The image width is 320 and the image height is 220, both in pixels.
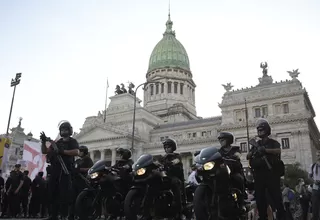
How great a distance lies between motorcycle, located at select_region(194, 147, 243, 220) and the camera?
5.84 m

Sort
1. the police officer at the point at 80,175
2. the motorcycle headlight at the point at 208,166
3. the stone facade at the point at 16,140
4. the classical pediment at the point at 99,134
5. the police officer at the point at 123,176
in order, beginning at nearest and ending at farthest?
the motorcycle headlight at the point at 208,166 < the police officer at the point at 123,176 < the police officer at the point at 80,175 < the classical pediment at the point at 99,134 < the stone facade at the point at 16,140

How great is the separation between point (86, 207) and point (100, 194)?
18.0 inches

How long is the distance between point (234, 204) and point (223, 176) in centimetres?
81

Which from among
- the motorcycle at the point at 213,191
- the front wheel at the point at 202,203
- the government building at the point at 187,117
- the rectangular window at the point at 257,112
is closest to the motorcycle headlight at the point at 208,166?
the motorcycle at the point at 213,191

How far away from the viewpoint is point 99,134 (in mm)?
55188

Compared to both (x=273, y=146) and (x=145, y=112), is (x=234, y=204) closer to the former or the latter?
(x=273, y=146)

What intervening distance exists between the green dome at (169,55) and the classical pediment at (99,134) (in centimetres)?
2784

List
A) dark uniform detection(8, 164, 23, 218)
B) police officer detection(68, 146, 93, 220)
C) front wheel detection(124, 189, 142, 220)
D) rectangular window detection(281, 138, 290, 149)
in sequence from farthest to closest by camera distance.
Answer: rectangular window detection(281, 138, 290, 149) < dark uniform detection(8, 164, 23, 218) < police officer detection(68, 146, 93, 220) < front wheel detection(124, 189, 142, 220)

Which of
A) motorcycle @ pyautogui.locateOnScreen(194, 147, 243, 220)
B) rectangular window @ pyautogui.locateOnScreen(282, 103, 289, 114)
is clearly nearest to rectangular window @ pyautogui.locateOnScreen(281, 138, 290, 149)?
rectangular window @ pyautogui.locateOnScreen(282, 103, 289, 114)

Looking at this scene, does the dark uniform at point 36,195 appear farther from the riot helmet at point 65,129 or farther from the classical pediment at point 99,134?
the classical pediment at point 99,134

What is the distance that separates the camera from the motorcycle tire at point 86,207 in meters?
7.33

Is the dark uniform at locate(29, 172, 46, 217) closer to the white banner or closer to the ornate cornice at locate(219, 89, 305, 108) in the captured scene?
the white banner

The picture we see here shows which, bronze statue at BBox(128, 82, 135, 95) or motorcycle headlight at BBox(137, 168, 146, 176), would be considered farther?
bronze statue at BBox(128, 82, 135, 95)

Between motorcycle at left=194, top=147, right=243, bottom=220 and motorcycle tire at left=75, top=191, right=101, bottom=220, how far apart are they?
2951 mm
